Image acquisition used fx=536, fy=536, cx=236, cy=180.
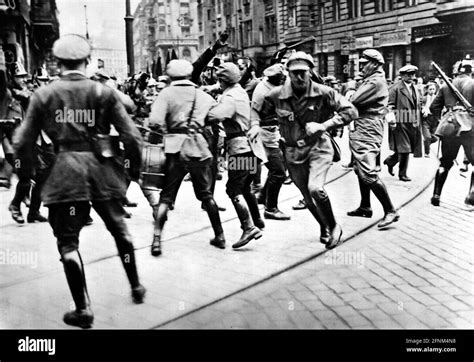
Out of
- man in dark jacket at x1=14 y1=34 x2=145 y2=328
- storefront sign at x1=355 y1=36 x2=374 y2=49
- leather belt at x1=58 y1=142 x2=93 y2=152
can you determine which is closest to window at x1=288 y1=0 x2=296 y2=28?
storefront sign at x1=355 y1=36 x2=374 y2=49

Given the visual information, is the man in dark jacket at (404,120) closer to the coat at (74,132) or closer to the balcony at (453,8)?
the balcony at (453,8)

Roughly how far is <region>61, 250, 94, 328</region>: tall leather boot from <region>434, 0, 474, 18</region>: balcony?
4.93 metres

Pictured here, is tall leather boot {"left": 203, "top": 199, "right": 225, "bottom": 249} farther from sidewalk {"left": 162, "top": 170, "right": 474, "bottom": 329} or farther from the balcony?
the balcony

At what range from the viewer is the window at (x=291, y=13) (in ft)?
26.8

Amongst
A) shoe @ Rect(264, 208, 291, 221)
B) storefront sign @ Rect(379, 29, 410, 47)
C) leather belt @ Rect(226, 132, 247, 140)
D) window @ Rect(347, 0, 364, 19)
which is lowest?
shoe @ Rect(264, 208, 291, 221)

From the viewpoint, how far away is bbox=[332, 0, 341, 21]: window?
8.49 meters

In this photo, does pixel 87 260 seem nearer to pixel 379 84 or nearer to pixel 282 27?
pixel 379 84

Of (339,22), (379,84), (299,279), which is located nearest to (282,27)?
(339,22)

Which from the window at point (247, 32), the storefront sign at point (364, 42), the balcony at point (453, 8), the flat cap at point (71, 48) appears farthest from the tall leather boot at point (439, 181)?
the flat cap at point (71, 48)

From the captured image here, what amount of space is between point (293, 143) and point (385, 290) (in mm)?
2011

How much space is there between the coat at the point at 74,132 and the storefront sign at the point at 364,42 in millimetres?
4918

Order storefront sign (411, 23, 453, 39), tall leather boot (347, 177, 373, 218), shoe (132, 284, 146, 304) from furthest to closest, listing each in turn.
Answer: storefront sign (411, 23, 453, 39)
tall leather boot (347, 177, 373, 218)
shoe (132, 284, 146, 304)

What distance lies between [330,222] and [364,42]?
3679 mm
